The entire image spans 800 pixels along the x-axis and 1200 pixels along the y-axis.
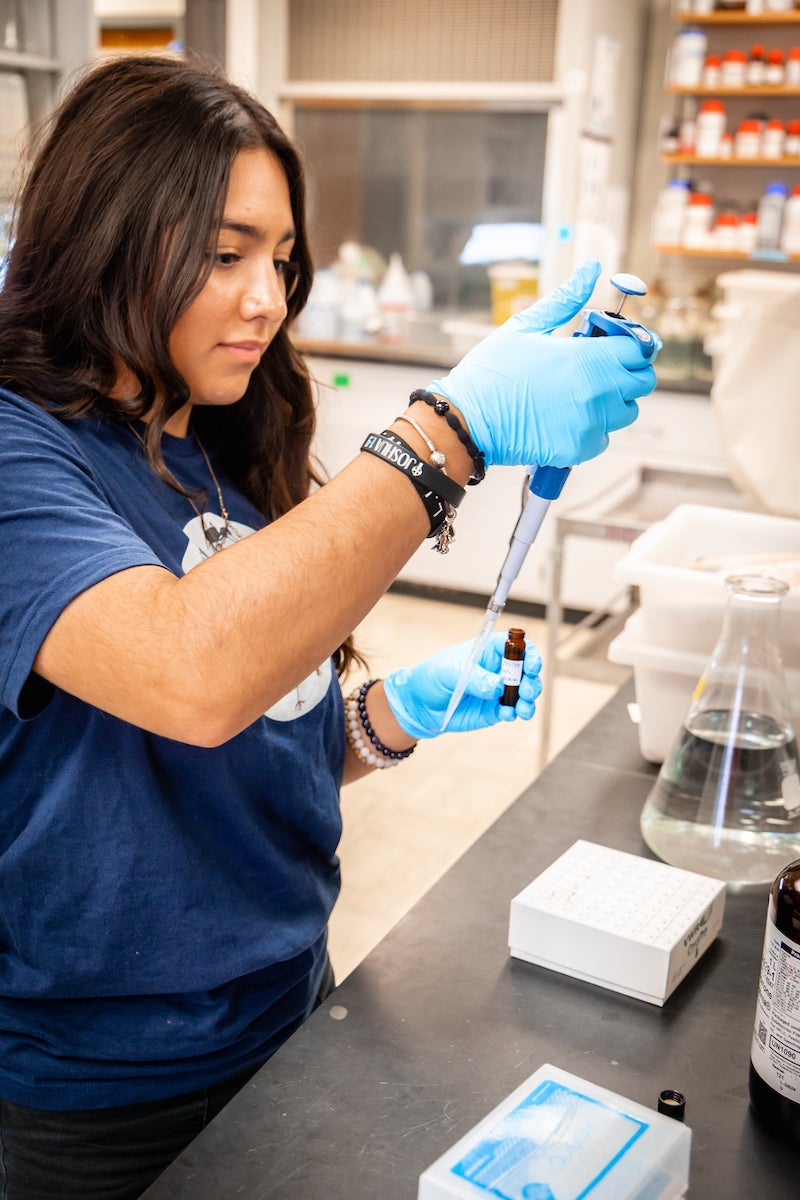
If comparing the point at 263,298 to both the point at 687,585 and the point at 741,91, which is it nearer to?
the point at 687,585

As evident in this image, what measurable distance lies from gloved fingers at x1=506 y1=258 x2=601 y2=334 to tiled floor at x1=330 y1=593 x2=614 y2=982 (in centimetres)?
117

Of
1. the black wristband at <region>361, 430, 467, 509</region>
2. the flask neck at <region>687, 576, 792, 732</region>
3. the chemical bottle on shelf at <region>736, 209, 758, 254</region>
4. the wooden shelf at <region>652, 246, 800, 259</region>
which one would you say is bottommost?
the flask neck at <region>687, 576, 792, 732</region>

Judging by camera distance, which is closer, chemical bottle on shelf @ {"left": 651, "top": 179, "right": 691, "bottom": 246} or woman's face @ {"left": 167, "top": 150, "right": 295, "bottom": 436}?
woman's face @ {"left": 167, "top": 150, "right": 295, "bottom": 436}

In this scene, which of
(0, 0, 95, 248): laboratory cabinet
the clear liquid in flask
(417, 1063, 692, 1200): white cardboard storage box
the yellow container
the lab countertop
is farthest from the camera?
the yellow container

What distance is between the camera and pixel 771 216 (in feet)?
13.2

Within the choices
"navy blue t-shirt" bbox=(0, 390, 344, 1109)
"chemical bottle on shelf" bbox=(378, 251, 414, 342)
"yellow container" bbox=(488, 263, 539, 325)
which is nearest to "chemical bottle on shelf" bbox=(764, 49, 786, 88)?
"yellow container" bbox=(488, 263, 539, 325)

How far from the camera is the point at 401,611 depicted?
4246 mm

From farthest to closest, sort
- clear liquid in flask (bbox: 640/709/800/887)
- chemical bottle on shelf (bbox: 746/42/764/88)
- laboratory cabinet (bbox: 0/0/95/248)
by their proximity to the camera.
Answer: chemical bottle on shelf (bbox: 746/42/764/88) → laboratory cabinet (bbox: 0/0/95/248) → clear liquid in flask (bbox: 640/709/800/887)

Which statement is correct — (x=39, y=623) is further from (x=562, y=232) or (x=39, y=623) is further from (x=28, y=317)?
(x=562, y=232)

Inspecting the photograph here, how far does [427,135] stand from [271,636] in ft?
13.2

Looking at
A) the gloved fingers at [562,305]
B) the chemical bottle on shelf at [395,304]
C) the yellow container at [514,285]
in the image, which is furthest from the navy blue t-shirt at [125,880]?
the chemical bottle on shelf at [395,304]

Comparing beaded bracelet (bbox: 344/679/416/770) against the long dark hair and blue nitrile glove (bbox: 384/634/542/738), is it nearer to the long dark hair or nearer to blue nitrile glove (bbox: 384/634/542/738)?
blue nitrile glove (bbox: 384/634/542/738)

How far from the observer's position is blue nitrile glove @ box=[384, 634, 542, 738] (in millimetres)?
1094

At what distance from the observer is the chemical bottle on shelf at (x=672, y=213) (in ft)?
13.5
